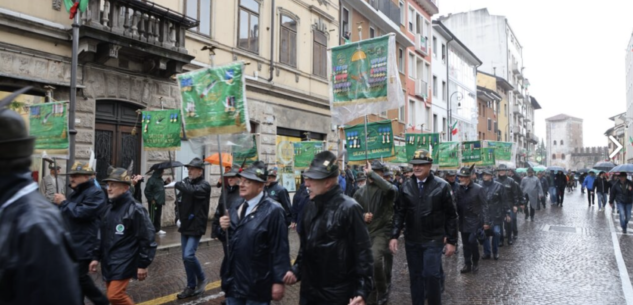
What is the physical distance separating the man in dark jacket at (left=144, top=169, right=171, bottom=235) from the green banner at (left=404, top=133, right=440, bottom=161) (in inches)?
396

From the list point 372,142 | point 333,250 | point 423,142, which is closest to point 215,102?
point 333,250

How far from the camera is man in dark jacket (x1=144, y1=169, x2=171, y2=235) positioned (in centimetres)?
1270

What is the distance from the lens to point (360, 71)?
342 inches

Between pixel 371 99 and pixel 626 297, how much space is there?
15.8ft

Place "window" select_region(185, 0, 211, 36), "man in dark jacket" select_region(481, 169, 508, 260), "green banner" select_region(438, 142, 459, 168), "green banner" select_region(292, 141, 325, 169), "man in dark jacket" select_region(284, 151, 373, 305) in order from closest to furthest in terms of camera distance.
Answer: "man in dark jacket" select_region(284, 151, 373, 305)
"man in dark jacket" select_region(481, 169, 508, 260)
"window" select_region(185, 0, 211, 36)
"green banner" select_region(292, 141, 325, 169)
"green banner" select_region(438, 142, 459, 168)

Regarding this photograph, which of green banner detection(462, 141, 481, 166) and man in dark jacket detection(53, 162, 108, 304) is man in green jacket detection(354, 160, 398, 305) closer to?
man in dark jacket detection(53, 162, 108, 304)

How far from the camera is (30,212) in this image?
5.81 ft

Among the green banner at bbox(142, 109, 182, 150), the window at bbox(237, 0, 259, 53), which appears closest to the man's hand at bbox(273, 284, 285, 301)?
the green banner at bbox(142, 109, 182, 150)

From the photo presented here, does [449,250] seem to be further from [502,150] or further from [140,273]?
[502,150]

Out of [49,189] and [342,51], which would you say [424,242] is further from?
[49,189]

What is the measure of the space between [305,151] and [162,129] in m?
5.07

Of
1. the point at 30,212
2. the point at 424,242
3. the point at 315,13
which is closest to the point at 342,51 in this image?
the point at 424,242

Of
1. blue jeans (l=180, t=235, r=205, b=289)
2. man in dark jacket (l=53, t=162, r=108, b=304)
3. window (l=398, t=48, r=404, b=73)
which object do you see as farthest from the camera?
window (l=398, t=48, r=404, b=73)

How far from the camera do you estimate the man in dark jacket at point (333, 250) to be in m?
3.64
